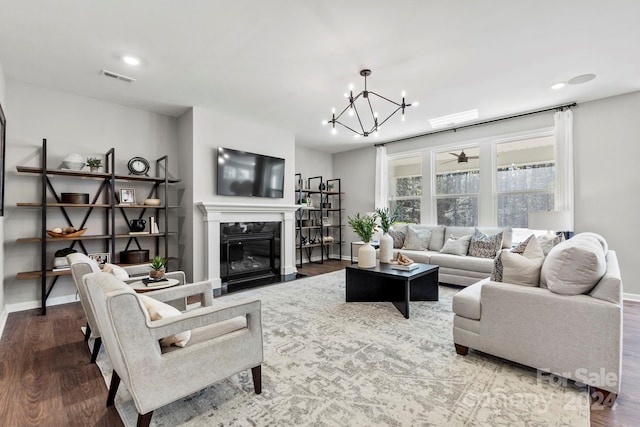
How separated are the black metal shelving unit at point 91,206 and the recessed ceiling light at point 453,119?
431 centimetres

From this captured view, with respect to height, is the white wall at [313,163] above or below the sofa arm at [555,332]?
above

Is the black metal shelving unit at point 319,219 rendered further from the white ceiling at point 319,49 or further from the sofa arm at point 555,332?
the sofa arm at point 555,332

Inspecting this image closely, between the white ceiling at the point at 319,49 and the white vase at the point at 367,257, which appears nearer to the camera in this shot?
the white ceiling at the point at 319,49

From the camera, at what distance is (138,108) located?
4.47m

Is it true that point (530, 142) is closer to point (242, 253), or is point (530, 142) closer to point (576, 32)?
point (576, 32)

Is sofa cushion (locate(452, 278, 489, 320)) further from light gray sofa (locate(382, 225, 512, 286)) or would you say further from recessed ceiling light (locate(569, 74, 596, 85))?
recessed ceiling light (locate(569, 74, 596, 85))

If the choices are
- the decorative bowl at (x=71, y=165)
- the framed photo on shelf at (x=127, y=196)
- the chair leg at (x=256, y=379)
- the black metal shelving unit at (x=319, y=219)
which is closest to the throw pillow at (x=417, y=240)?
the black metal shelving unit at (x=319, y=219)

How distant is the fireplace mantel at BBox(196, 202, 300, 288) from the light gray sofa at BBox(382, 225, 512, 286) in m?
2.09

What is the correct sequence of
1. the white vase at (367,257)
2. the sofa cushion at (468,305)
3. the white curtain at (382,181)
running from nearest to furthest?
the sofa cushion at (468,305)
the white vase at (367,257)
the white curtain at (382,181)

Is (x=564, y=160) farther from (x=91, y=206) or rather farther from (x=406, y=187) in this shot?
(x=91, y=206)

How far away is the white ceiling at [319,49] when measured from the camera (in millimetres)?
2355

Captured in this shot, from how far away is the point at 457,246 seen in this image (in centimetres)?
482

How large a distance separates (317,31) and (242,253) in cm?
351

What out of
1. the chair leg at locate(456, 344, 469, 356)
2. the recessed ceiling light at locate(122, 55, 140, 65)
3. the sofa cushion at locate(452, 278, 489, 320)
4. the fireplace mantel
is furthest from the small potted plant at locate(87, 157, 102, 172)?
the chair leg at locate(456, 344, 469, 356)
